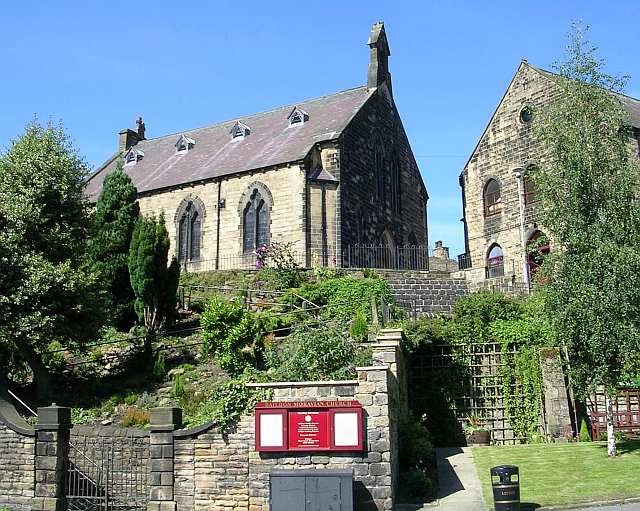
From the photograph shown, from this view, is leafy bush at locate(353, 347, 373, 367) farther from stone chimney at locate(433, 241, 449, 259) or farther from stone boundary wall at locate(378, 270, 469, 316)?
stone chimney at locate(433, 241, 449, 259)

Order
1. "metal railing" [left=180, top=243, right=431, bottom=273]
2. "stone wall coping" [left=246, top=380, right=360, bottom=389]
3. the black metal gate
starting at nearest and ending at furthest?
"stone wall coping" [left=246, top=380, right=360, bottom=389], the black metal gate, "metal railing" [left=180, top=243, right=431, bottom=273]

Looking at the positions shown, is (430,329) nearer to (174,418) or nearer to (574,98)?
(574,98)

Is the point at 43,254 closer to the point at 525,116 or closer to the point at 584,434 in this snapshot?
the point at 584,434

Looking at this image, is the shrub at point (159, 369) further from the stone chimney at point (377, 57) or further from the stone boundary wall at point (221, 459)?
the stone chimney at point (377, 57)

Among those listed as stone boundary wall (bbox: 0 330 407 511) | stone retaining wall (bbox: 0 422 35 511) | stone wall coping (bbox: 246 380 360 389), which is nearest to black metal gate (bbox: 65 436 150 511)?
stone boundary wall (bbox: 0 330 407 511)

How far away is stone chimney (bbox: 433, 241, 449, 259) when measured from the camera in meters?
65.9

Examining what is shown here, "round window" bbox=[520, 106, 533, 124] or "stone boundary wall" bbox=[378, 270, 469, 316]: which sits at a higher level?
"round window" bbox=[520, 106, 533, 124]

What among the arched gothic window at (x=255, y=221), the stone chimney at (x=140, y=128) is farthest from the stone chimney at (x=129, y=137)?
the arched gothic window at (x=255, y=221)

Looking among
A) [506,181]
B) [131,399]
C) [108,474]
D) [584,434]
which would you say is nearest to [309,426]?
[108,474]

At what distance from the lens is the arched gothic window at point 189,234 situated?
128ft

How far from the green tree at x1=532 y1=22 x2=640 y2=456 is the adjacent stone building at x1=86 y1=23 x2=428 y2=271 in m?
16.3

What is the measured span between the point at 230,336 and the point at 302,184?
49.6ft

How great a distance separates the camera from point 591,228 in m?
18.3

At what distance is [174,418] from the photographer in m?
14.8
